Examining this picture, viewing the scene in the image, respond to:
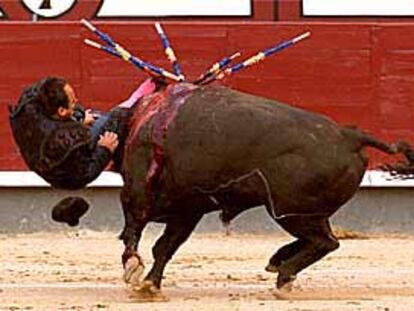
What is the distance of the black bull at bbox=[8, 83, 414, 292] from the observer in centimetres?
884

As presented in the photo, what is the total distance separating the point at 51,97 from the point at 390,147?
4.86 feet

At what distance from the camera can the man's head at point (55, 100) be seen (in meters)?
9.02

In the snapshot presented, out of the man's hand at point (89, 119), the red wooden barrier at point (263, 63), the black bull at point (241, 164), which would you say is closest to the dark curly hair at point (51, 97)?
the man's hand at point (89, 119)

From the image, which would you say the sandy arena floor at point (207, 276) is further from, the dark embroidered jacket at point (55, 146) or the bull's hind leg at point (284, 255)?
the dark embroidered jacket at point (55, 146)

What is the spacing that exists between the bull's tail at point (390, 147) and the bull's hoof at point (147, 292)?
3.46 ft

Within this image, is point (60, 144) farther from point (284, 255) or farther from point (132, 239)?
Result: point (284, 255)

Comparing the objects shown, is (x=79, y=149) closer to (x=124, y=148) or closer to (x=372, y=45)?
(x=124, y=148)

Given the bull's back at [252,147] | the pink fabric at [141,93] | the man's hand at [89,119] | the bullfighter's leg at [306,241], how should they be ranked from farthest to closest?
the pink fabric at [141,93] < the man's hand at [89,119] < the bullfighter's leg at [306,241] < the bull's back at [252,147]

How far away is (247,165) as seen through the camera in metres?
8.84

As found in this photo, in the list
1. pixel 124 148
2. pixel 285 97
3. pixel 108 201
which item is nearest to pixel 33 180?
pixel 108 201

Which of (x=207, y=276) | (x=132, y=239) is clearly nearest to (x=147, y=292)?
(x=132, y=239)

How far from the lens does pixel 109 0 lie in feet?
43.8

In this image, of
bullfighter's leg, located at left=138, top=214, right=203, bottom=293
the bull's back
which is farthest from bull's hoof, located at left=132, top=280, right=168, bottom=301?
the bull's back

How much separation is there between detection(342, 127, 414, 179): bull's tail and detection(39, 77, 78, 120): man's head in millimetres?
1199
